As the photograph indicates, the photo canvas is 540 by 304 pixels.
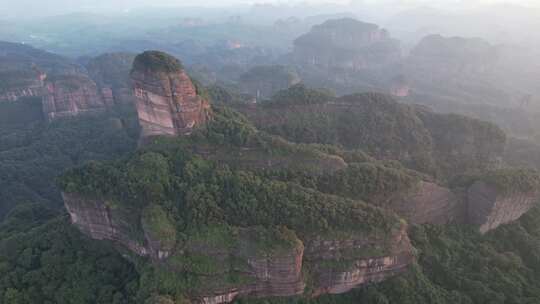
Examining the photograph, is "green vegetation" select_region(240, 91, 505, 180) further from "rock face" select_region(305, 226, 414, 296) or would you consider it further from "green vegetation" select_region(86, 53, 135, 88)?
"green vegetation" select_region(86, 53, 135, 88)

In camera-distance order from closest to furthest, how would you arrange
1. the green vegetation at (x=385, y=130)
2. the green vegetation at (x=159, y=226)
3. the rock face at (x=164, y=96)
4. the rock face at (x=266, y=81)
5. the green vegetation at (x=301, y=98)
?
1. the green vegetation at (x=159, y=226)
2. the rock face at (x=164, y=96)
3. the green vegetation at (x=385, y=130)
4. the green vegetation at (x=301, y=98)
5. the rock face at (x=266, y=81)

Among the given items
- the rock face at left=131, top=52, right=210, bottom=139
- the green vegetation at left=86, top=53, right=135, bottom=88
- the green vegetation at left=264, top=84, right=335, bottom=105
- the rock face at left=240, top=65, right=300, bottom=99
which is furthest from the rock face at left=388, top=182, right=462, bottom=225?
the green vegetation at left=86, top=53, right=135, bottom=88

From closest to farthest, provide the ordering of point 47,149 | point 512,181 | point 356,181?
point 356,181 → point 512,181 → point 47,149

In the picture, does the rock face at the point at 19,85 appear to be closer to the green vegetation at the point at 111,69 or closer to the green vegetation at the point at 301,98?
the green vegetation at the point at 111,69

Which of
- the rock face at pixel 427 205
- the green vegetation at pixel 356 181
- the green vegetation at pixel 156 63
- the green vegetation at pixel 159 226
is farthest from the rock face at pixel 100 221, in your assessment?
the rock face at pixel 427 205

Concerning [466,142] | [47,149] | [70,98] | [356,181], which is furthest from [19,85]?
[466,142]

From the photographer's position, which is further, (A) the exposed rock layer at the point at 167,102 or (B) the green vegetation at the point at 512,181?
(A) the exposed rock layer at the point at 167,102

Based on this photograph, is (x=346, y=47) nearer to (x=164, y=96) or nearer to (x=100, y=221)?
(x=164, y=96)
